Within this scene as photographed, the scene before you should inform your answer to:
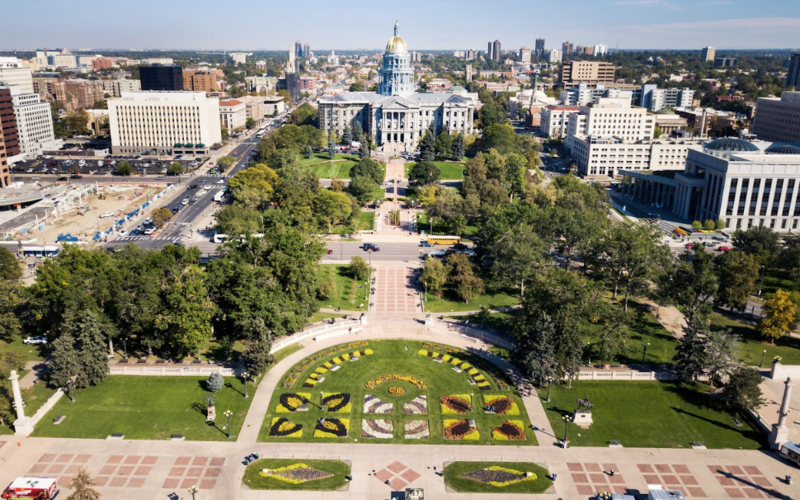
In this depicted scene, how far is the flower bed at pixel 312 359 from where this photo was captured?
66.2m

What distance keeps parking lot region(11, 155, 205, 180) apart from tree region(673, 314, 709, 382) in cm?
14787

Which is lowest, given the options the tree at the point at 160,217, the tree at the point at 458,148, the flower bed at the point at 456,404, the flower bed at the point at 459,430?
the flower bed at the point at 459,430

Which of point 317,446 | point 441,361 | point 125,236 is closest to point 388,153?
point 125,236

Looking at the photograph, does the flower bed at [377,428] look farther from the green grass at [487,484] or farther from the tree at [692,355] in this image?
the tree at [692,355]

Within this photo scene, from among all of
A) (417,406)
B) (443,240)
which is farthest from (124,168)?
(417,406)

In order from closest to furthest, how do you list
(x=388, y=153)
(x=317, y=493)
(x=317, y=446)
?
(x=317, y=493)
(x=317, y=446)
(x=388, y=153)

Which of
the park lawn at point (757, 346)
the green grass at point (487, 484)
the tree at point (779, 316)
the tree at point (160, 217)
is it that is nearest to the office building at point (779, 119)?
the park lawn at point (757, 346)

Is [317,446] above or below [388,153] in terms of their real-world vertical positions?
below

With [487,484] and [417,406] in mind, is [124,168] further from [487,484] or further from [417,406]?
[487,484]

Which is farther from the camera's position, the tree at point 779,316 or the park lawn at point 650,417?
the tree at point 779,316

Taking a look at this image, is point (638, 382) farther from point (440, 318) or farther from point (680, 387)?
point (440, 318)

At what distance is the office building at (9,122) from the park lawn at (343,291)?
11959cm

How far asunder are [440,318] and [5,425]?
169ft

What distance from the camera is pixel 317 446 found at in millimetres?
55094
